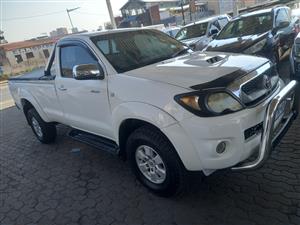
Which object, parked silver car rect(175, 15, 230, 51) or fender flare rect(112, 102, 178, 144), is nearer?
fender flare rect(112, 102, 178, 144)

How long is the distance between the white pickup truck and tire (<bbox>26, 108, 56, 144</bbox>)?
121 centimetres

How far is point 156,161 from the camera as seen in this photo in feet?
10.3

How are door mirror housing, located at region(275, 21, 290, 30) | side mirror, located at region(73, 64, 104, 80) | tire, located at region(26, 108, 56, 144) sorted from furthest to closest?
door mirror housing, located at region(275, 21, 290, 30) → tire, located at region(26, 108, 56, 144) → side mirror, located at region(73, 64, 104, 80)

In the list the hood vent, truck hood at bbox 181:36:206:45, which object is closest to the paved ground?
the hood vent

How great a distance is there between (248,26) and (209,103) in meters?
6.53

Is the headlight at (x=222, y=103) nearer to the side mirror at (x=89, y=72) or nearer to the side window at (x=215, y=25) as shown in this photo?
the side mirror at (x=89, y=72)

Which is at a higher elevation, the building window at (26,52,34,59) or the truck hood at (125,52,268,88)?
the truck hood at (125,52,268,88)

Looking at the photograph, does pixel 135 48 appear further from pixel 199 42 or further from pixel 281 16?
pixel 199 42

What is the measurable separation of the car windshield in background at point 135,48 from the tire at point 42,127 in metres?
2.36

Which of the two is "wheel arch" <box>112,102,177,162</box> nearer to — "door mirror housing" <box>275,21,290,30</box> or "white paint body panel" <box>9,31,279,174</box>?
"white paint body panel" <box>9,31,279,174</box>

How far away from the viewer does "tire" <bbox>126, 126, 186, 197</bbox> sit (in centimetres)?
289

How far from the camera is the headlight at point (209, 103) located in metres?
2.58

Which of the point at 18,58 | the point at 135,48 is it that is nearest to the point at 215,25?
the point at 135,48

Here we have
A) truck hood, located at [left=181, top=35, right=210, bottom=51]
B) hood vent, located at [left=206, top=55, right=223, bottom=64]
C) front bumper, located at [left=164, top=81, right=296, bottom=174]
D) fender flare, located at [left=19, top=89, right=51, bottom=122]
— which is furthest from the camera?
truck hood, located at [left=181, top=35, right=210, bottom=51]
